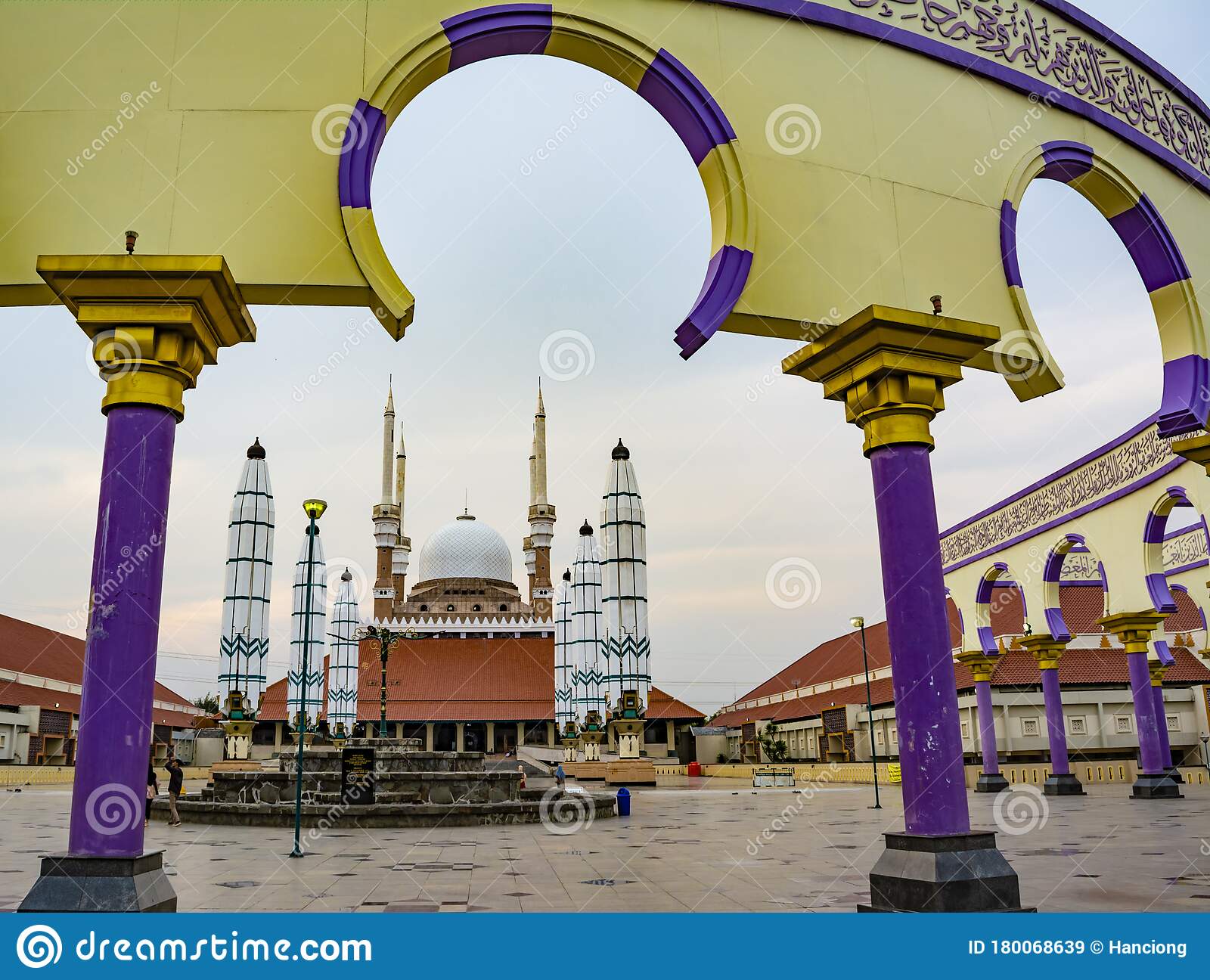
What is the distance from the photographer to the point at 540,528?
2425 inches

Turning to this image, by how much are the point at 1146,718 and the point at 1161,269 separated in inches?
532

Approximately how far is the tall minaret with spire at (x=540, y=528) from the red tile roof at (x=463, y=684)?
4528 mm

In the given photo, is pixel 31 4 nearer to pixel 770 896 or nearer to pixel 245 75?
pixel 245 75

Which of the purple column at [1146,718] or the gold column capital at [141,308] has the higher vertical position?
the gold column capital at [141,308]

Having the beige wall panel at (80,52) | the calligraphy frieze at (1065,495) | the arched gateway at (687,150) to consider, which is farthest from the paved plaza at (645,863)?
the calligraphy frieze at (1065,495)

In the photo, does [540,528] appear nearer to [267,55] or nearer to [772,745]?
[772,745]

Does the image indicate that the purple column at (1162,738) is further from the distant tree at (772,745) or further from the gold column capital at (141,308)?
the distant tree at (772,745)

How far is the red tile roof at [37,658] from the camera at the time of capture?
118 feet

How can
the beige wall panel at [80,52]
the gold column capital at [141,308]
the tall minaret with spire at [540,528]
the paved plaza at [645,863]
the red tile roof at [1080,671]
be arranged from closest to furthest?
the gold column capital at [141,308], the beige wall panel at [80,52], the paved plaza at [645,863], the red tile roof at [1080,671], the tall minaret with spire at [540,528]

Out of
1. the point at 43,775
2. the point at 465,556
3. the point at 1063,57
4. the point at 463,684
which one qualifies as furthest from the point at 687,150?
the point at 465,556

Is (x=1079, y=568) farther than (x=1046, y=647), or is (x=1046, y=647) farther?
(x=1079, y=568)

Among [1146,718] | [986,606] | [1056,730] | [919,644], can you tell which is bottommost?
[1056,730]

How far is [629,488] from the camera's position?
3447 centimetres
